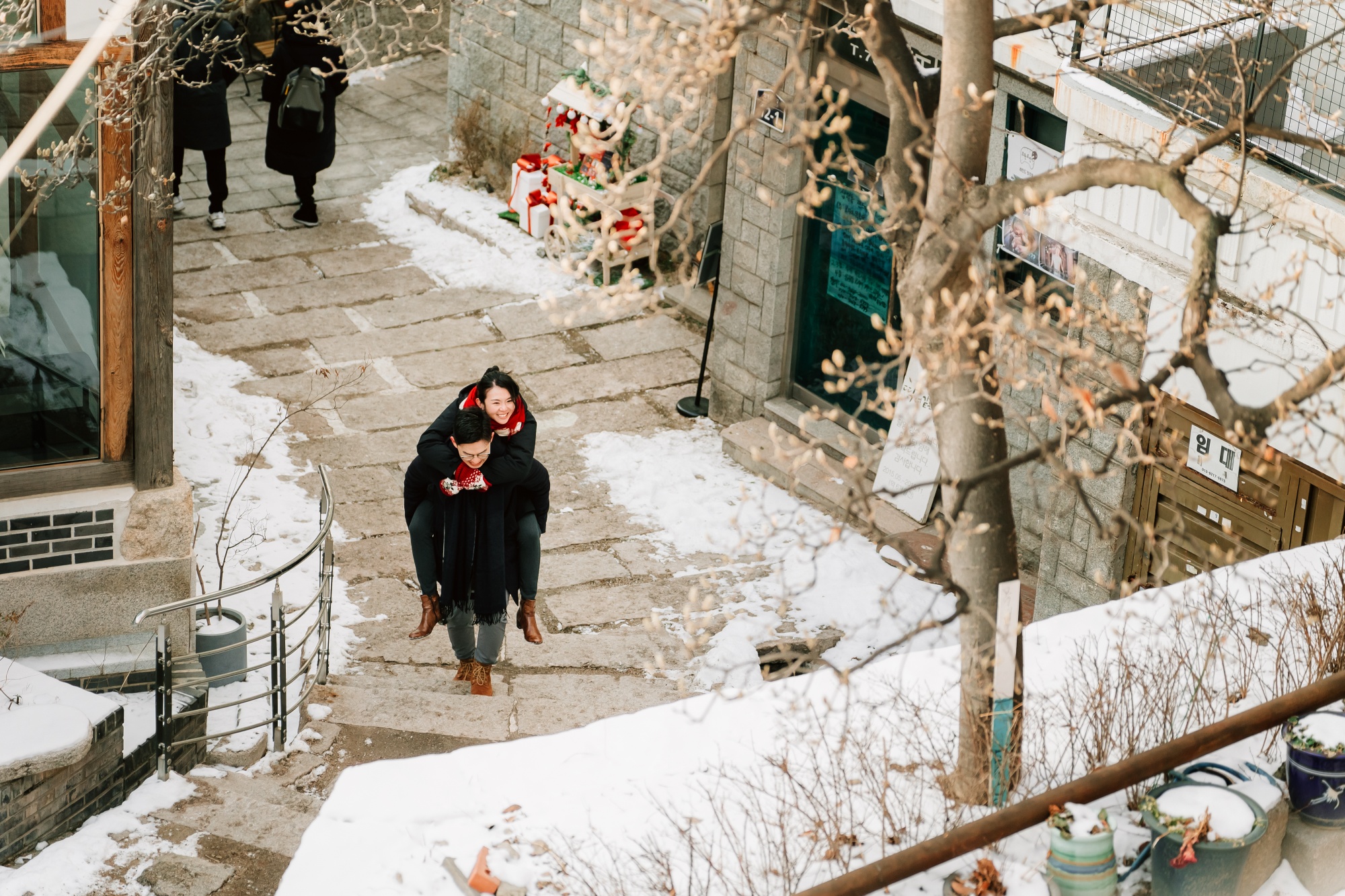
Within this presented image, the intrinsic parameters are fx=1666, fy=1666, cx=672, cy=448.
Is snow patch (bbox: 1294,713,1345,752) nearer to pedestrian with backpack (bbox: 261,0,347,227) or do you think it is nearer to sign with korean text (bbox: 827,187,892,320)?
sign with korean text (bbox: 827,187,892,320)

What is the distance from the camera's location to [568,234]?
5.82 meters

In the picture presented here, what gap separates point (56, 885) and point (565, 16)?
31.9 ft

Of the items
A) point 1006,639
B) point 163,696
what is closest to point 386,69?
point 163,696

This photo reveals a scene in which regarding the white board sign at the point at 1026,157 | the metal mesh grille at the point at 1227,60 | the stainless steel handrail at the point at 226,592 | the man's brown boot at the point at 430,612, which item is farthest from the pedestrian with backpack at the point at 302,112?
the metal mesh grille at the point at 1227,60

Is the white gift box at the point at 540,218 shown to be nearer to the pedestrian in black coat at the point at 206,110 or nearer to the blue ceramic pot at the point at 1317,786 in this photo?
the pedestrian in black coat at the point at 206,110

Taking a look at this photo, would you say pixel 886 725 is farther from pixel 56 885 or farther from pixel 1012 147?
pixel 1012 147

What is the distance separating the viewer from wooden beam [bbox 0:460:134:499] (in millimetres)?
7375

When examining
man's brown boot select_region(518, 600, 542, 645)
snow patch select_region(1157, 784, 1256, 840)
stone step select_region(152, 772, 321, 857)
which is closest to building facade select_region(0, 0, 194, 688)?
stone step select_region(152, 772, 321, 857)

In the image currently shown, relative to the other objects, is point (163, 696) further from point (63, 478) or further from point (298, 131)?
point (298, 131)

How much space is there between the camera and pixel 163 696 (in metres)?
7.24

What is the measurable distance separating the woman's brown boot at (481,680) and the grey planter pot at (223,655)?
3.66 feet

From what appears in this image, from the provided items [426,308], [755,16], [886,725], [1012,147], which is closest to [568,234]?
[755,16]

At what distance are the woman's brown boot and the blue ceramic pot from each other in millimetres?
3835

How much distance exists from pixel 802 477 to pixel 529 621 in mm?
3403
